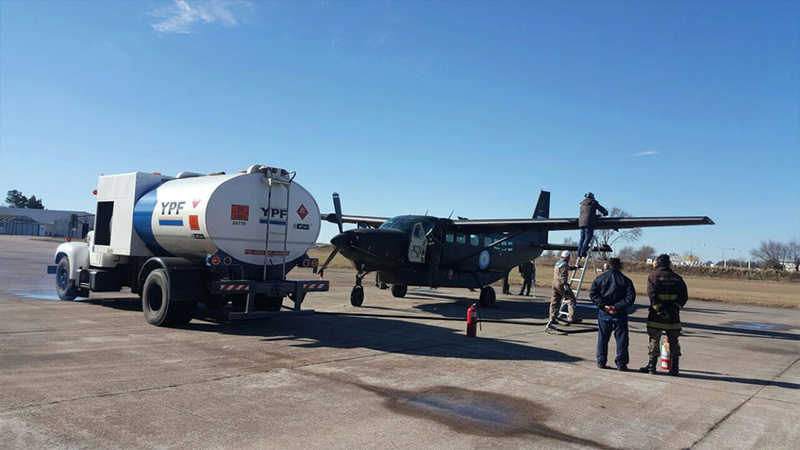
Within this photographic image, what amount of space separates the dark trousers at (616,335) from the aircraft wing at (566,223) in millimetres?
5896

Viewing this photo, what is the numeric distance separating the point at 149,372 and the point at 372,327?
19.3ft

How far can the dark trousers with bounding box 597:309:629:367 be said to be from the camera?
28.6 feet

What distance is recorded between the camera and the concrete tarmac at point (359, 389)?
5082mm

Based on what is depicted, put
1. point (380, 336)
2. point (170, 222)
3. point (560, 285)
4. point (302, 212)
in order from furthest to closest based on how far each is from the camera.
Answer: point (560, 285) < point (302, 212) < point (170, 222) < point (380, 336)

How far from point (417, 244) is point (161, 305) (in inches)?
318

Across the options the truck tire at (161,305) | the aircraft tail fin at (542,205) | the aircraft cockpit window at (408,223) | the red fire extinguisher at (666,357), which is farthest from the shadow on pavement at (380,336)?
the aircraft tail fin at (542,205)

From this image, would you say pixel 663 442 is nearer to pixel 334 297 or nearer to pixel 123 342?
pixel 123 342

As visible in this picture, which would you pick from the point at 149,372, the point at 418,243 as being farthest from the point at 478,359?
the point at 418,243

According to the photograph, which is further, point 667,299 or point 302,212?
point 302,212

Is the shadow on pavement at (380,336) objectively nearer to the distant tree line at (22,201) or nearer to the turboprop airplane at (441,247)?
the turboprop airplane at (441,247)

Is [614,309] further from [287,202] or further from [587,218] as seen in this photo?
[287,202]

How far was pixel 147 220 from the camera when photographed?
1200 centimetres

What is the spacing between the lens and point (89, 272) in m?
13.6

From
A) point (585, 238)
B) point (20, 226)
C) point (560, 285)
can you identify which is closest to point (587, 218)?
point (585, 238)
